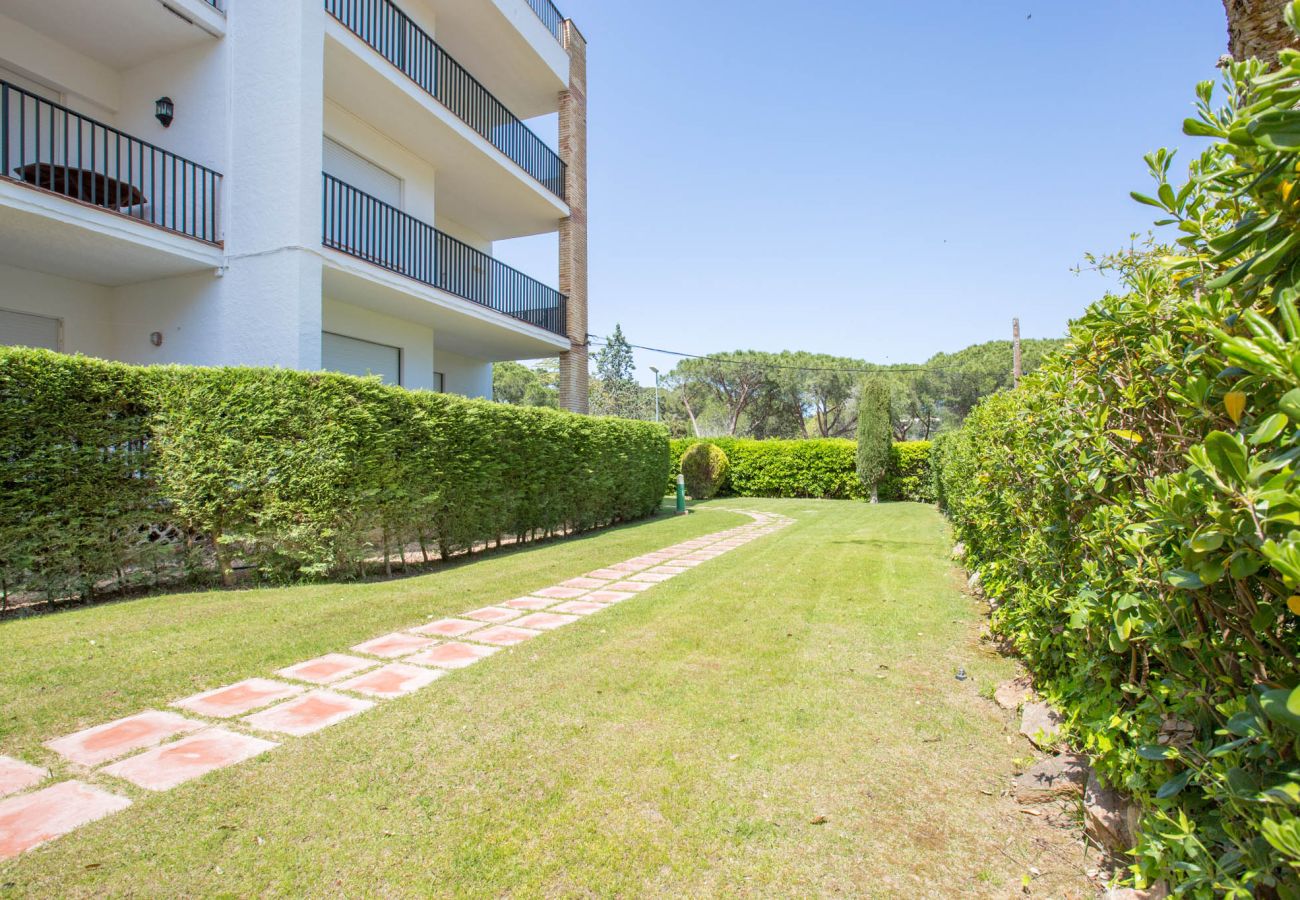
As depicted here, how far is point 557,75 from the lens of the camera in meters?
15.1

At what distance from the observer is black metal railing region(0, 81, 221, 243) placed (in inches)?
325

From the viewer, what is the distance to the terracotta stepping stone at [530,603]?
6.02m

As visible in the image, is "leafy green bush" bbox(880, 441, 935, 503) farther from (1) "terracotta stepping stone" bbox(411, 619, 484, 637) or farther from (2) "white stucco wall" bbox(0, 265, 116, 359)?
(2) "white stucco wall" bbox(0, 265, 116, 359)

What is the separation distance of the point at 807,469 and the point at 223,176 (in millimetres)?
19067

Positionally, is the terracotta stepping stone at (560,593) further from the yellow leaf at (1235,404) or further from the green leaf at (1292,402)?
the green leaf at (1292,402)

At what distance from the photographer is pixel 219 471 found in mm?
6512

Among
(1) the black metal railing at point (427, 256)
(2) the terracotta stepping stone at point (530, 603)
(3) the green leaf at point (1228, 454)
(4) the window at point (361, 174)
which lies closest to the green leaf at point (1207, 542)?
(3) the green leaf at point (1228, 454)

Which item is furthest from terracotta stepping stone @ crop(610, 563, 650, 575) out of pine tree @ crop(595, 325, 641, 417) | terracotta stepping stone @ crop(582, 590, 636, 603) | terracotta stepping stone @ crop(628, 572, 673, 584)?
pine tree @ crop(595, 325, 641, 417)

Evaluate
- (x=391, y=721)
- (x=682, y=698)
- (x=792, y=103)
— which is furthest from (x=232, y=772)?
(x=792, y=103)

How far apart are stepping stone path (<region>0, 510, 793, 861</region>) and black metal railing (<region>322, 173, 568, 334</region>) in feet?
24.0

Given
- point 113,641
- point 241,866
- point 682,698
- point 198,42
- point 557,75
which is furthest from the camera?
point 557,75

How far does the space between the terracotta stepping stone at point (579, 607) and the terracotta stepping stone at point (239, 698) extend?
246cm

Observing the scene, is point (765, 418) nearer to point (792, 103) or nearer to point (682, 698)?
point (792, 103)

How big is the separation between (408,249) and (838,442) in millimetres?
16458
